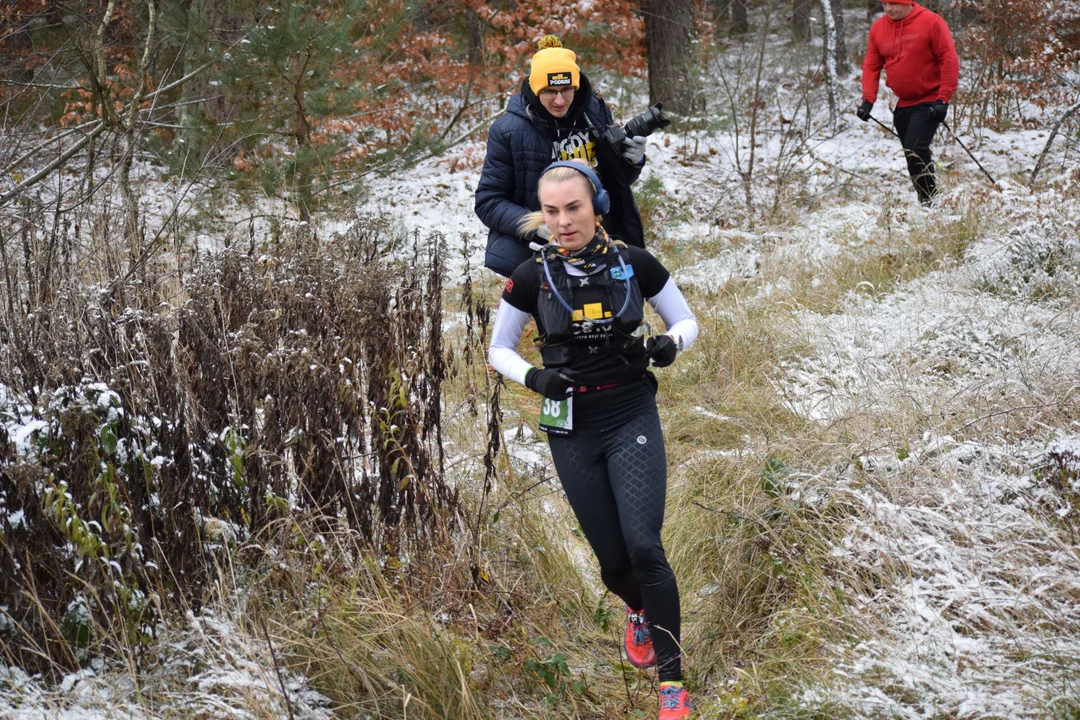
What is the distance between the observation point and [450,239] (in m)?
10.5

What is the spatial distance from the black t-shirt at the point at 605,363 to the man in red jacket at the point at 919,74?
17.4ft

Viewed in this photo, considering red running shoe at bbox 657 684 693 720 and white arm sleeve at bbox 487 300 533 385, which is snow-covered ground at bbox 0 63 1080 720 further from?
white arm sleeve at bbox 487 300 533 385

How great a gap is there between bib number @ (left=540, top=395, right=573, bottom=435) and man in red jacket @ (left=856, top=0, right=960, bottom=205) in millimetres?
5589

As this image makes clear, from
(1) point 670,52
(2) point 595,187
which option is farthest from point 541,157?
(1) point 670,52

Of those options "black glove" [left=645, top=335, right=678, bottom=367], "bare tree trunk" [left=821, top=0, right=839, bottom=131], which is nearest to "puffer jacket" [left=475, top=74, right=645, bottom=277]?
"black glove" [left=645, top=335, right=678, bottom=367]

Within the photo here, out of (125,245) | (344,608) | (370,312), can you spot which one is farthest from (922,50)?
(344,608)

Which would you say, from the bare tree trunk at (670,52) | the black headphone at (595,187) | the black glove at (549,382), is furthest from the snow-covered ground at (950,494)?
the bare tree trunk at (670,52)

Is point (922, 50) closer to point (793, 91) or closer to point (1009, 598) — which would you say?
point (1009, 598)

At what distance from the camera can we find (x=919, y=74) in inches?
300

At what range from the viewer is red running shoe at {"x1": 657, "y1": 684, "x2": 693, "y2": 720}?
109 inches

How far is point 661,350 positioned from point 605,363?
0.21 metres

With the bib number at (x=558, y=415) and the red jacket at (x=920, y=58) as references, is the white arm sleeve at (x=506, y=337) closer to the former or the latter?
the bib number at (x=558, y=415)

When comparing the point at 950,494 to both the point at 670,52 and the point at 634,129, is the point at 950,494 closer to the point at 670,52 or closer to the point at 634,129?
the point at 634,129

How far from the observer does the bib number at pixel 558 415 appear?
2.95m
